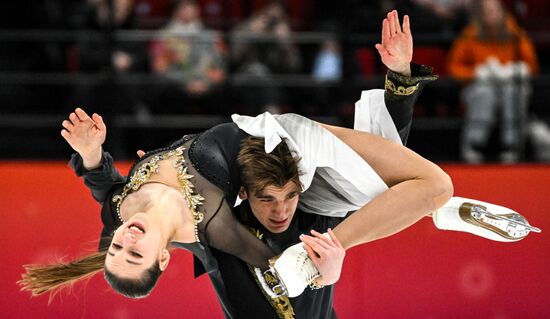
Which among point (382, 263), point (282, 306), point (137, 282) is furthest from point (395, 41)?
point (382, 263)

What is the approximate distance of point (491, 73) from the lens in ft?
18.7

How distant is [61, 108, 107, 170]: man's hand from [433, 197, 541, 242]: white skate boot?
123 centimetres

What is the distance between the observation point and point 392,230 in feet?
10.6

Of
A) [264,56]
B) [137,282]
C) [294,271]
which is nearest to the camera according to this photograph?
[294,271]

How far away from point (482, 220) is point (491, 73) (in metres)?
2.34

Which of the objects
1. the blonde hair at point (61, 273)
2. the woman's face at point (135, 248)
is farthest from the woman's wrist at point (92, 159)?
the woman's face at point (135, 248)

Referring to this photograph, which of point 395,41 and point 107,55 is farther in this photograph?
point 107,55

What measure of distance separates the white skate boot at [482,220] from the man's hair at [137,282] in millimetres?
1071

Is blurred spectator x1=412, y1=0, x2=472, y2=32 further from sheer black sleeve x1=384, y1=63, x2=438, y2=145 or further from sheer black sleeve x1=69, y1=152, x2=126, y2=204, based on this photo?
sheer black sleeve x1=69, y1=152, x2=126, y2=204

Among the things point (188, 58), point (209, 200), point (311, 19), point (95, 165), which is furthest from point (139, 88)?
point (209, 200)

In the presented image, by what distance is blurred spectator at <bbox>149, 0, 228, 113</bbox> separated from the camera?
5668 millimetres

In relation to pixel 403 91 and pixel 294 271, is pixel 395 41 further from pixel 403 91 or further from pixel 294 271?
pixel 294 271

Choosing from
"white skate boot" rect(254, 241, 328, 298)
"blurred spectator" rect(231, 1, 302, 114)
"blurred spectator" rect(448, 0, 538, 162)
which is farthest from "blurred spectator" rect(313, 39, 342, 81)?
"white skate boot" rect(254, 241, 328, 298)

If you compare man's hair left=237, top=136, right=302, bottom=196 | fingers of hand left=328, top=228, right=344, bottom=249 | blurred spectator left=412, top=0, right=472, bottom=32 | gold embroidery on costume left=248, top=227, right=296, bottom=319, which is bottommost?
gold embroidery on costume left=248, top=227, right=296, bottom=319
